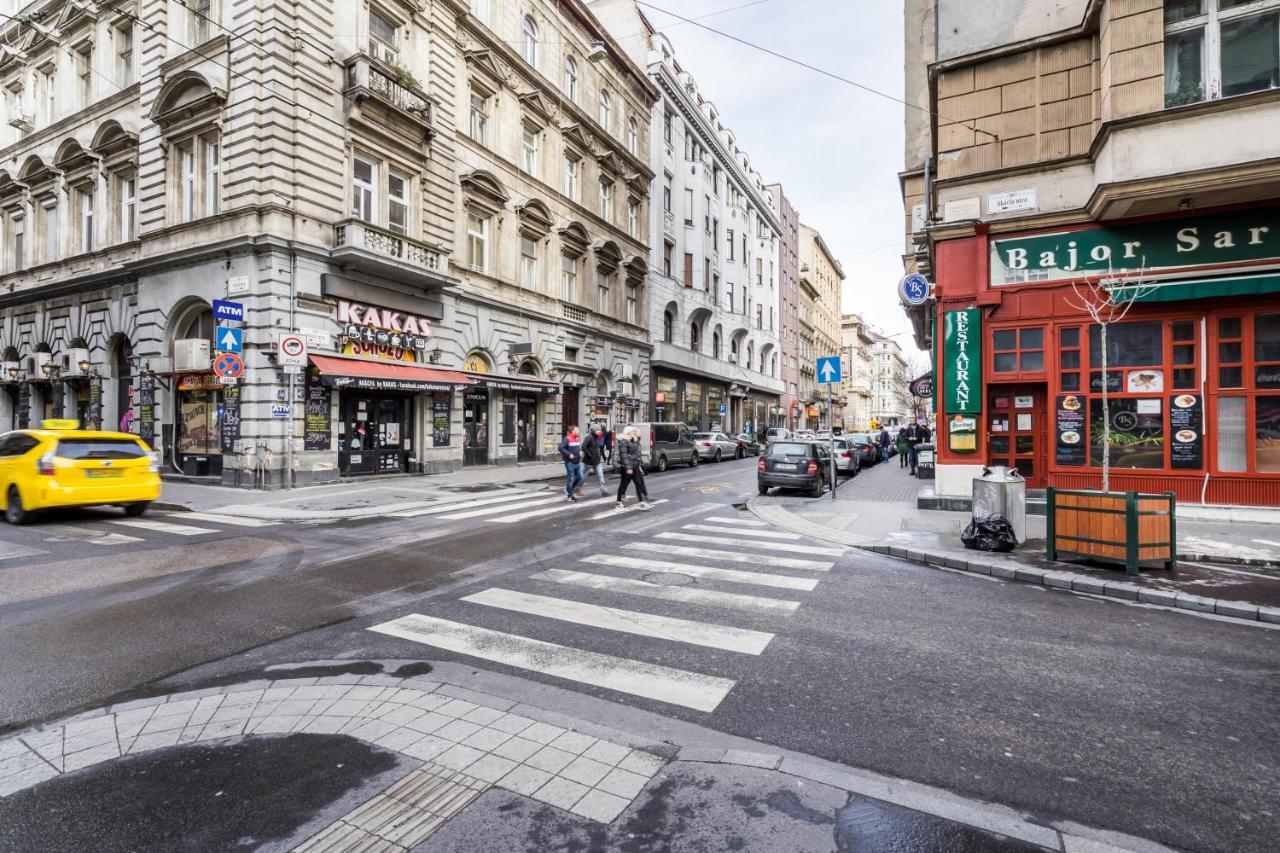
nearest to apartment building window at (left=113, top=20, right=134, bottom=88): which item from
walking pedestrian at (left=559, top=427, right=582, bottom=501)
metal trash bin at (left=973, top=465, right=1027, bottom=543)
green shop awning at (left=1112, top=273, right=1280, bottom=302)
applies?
walking pedestrian at (left=559, top=427, right=582, bottom=501)

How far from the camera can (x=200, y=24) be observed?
18250mm

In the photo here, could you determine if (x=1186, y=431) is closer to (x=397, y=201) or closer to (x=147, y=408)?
(x=397, y=201)

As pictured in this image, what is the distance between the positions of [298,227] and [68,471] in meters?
8.34

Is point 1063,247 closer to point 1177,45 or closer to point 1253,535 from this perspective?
point 1177,45

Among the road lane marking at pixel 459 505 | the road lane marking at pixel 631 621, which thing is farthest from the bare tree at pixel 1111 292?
the road lane marking at pixel 459 505

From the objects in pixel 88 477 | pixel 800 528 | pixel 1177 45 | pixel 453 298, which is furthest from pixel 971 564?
pixel 453 298

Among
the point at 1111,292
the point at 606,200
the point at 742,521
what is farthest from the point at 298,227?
the point at 1111,292

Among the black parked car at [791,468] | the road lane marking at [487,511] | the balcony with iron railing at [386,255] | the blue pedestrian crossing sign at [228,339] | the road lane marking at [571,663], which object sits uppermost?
the balcony with iron railing at [386,255]

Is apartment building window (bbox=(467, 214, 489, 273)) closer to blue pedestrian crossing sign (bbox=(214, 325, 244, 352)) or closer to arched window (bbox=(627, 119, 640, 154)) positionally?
blue pedestrian crossing sign (bbox=(214, 325, 244, 352))

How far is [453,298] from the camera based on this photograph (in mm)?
21578

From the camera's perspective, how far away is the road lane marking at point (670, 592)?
6.20m

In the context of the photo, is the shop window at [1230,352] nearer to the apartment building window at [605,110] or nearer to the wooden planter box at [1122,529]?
the wooden planter box at [1122,529]

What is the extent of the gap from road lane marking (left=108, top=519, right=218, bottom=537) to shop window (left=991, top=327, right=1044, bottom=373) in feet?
48.5

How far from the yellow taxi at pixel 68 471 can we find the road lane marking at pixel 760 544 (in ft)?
31.7
